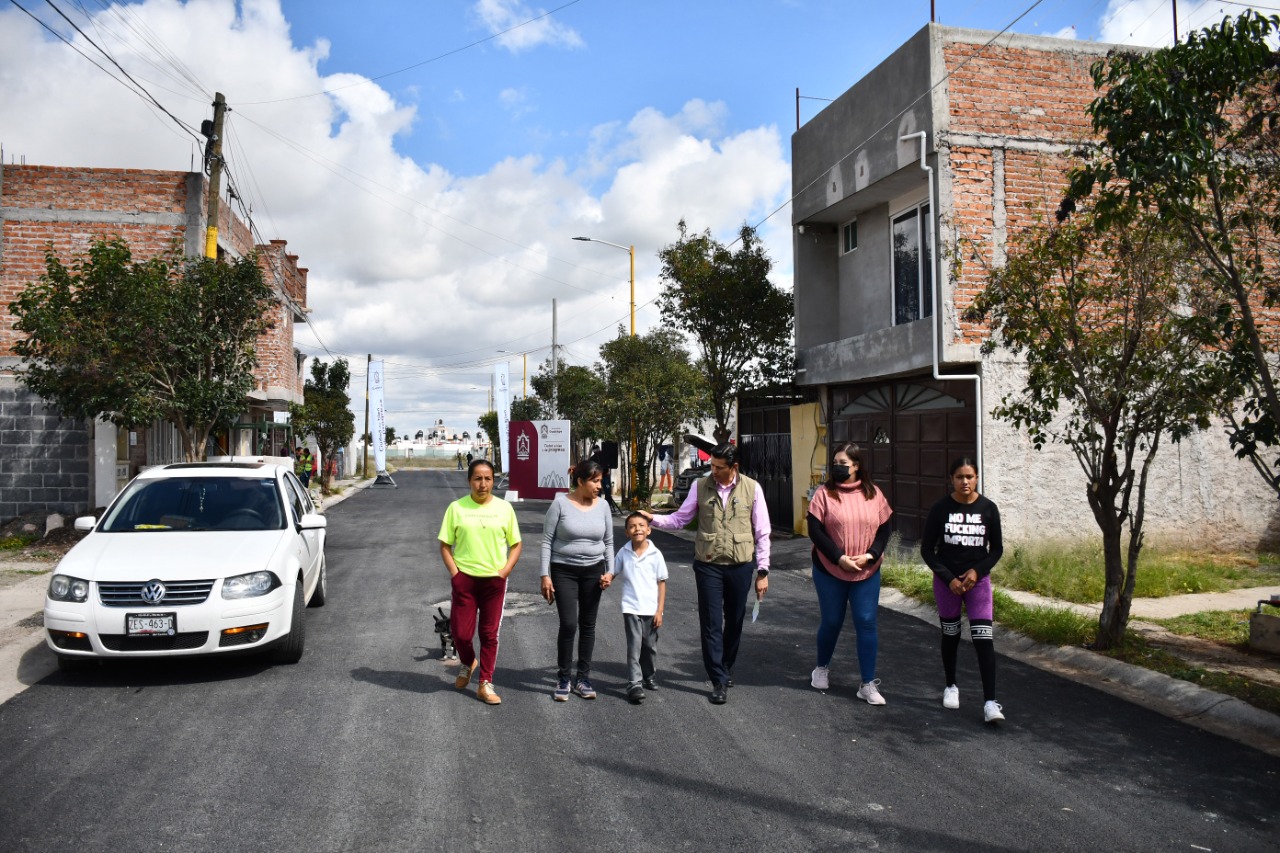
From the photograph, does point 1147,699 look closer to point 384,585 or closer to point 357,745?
point 357,745

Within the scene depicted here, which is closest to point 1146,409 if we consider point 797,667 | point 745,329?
point 797,667

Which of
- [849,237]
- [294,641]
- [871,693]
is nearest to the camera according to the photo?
[871,693]

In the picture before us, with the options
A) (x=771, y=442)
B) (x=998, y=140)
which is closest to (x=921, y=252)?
(x=998, y=140)

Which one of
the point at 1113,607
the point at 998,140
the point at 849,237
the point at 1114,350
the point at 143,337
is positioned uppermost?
the point at 998,140

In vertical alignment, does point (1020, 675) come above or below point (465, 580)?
below

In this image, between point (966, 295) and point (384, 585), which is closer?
point (384, 585)

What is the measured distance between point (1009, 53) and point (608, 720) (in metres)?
12.0

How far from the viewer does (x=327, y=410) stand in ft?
135

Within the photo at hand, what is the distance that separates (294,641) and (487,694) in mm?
1834

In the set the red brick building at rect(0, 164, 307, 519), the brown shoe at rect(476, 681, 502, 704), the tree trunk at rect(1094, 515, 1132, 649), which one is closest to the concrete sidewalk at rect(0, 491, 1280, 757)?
the tree trunk at rect(1094, 515, 1132, 649)

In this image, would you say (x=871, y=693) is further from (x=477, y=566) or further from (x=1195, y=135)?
(x=1195, y=135)

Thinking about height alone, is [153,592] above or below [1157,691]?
above

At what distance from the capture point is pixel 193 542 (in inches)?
288

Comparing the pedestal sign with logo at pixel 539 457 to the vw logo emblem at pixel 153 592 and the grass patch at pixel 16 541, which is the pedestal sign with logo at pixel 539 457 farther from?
the vw logo emblem at pixel 153 592
